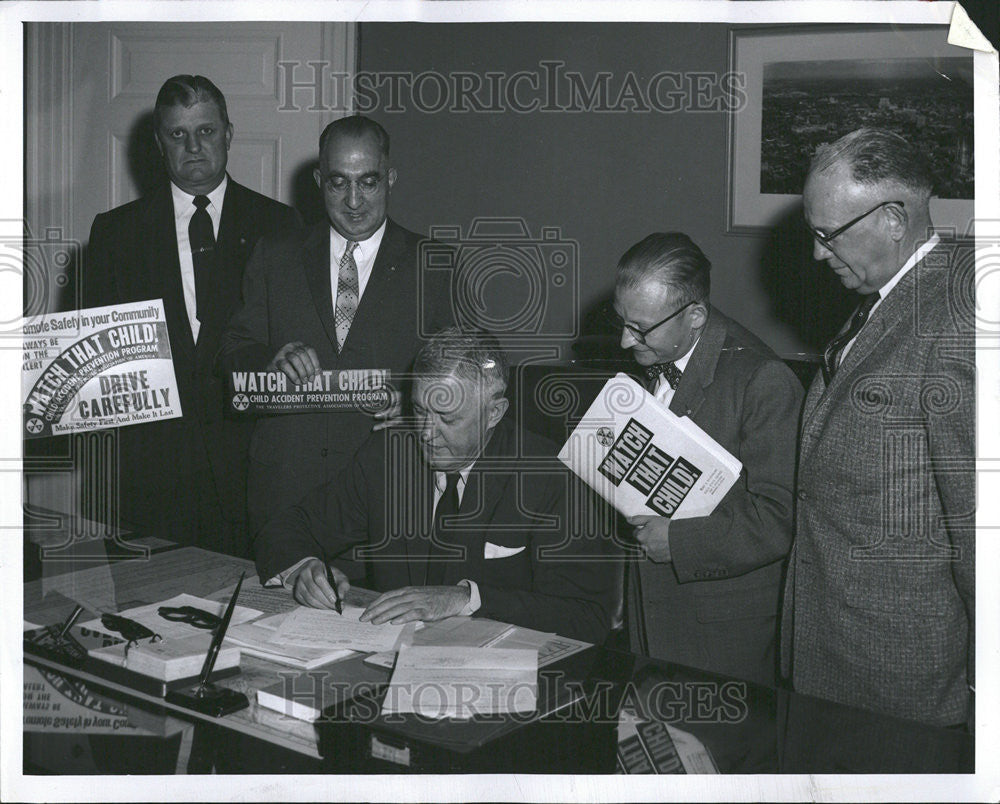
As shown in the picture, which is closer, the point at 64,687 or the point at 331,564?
the point at 64,687

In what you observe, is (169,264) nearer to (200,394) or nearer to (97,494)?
(200,394)

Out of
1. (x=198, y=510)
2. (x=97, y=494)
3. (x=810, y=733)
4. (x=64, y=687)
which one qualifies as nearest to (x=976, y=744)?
(x=810, y=733)

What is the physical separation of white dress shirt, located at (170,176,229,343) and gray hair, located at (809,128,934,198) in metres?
1.65

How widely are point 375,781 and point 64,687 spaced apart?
1.92 ft

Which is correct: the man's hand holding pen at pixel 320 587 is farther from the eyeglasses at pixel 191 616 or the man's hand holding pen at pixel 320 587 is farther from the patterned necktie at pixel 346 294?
the patterned necktie at pixel 346 294

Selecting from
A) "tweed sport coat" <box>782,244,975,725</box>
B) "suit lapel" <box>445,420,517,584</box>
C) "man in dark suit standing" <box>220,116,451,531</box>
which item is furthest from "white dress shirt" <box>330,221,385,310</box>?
"tweed sport coat" <box>782,244,975,725</box>

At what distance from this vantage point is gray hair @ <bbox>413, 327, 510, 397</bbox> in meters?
1.95

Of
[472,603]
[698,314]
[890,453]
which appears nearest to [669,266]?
[698,314]

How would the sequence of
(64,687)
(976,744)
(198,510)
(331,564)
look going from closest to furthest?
1. (64,687)
2. (976,744)
3. (331,564)
4. (198,510)

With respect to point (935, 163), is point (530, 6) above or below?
above

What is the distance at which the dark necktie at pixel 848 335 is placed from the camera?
5.86ft

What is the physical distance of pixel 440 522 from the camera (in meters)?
2.05

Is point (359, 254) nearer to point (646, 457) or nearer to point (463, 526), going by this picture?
point (463, 526)

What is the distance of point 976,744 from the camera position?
5.48 feet
